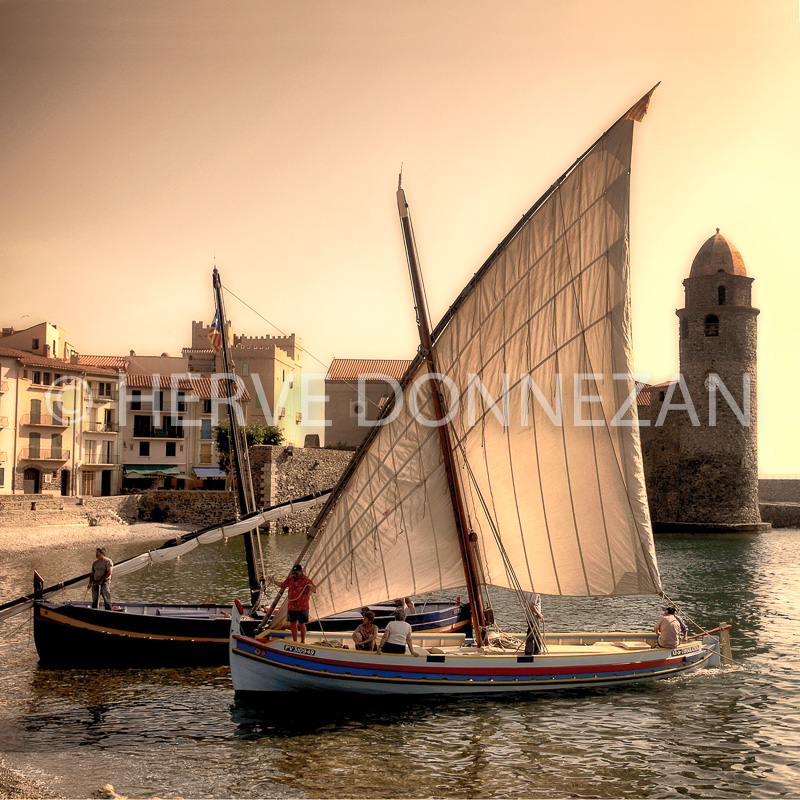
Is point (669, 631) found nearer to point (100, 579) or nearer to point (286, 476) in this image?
point (100, 579)

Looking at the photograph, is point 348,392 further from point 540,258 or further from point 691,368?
point 540,258

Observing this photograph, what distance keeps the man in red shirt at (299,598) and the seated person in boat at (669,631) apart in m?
7.98

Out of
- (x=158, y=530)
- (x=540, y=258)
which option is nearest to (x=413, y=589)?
(x=540, y=258)

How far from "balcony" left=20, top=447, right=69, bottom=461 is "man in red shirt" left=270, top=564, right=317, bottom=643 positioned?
49583mm

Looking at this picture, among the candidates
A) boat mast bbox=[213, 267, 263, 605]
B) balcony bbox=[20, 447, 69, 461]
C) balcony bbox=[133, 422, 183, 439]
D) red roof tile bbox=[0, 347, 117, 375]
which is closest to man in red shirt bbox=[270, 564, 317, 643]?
boat mast bbox=[213, 267, 263, 605]

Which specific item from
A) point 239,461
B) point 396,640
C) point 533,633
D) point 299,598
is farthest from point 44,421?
point 533,633

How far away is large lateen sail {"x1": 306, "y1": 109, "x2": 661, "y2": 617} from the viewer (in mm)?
17594

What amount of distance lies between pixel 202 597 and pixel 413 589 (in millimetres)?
14698

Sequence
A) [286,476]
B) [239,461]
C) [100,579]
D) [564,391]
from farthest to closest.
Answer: [286,476]
[100,579]
[239,461]
[564,391]

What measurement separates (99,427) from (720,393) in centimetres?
5215

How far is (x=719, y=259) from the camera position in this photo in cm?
6850

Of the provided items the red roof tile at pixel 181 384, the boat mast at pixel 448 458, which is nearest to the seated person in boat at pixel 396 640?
the boat mast at pixel 448 458

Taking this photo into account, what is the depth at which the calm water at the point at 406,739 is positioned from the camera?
41.2ft

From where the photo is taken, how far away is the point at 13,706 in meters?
16.2
